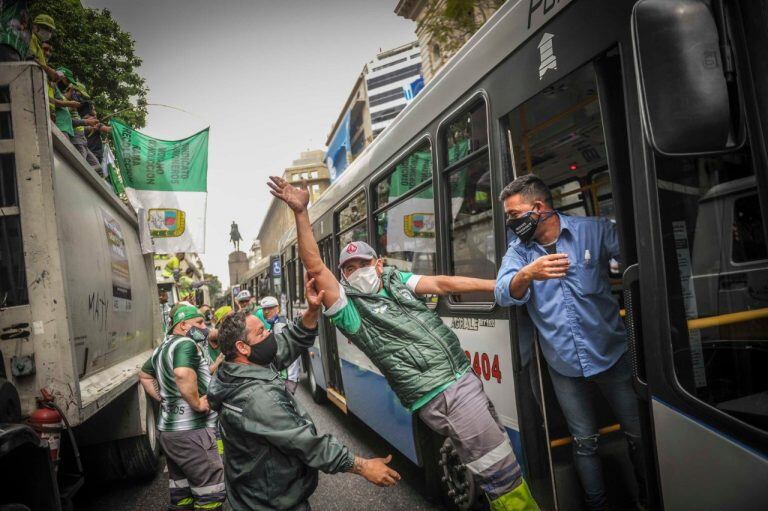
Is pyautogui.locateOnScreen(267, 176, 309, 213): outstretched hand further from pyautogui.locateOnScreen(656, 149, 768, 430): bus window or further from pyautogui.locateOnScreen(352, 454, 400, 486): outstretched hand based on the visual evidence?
pyautogui.locateOnScreen(656, 149, 768, 430): bus window

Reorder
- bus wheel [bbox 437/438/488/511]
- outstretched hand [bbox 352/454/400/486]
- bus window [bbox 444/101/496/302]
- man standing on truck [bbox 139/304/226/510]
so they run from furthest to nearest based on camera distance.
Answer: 1. man standing on truck [bbox 139/304/226/510]
2. bus wheel [bbox 437/438/488/511]
3. bus window [bbox 444/101/496/302]
4. outstretched hand [bbox 352/454/400/486]

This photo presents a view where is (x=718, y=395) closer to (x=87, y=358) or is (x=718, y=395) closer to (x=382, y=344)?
(x=382, y=344)

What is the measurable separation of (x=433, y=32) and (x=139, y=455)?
620 cm

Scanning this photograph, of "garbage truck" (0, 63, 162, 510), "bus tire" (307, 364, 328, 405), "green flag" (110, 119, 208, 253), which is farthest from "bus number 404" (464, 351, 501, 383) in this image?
"green flag" (110, 119, 208, 253)

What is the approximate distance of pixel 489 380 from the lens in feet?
9.08

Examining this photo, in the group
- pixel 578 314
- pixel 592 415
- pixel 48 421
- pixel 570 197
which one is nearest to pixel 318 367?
pixel 570 197

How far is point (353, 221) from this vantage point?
4.91 metres

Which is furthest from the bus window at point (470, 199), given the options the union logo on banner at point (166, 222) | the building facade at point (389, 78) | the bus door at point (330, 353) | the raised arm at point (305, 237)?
the building facade at point (389, 78)

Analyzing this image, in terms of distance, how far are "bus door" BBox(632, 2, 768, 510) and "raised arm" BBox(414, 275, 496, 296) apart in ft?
3.29

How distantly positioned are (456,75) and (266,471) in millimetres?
2552

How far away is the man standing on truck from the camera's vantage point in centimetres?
333

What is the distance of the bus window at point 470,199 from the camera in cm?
276

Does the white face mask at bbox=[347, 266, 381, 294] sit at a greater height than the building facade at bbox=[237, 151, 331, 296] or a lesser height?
lesser

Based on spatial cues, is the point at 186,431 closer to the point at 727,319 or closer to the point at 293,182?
the point at 727,319
